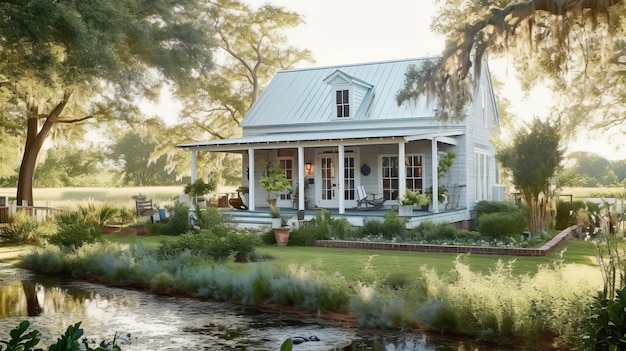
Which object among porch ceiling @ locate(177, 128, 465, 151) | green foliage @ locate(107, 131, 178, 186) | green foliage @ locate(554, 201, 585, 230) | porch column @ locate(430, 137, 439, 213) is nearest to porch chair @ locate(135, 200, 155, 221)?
porch ceiling @ locate(177, 128, 465, 151)

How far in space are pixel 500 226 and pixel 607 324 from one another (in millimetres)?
10585

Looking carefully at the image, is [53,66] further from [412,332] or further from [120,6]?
[412,332]

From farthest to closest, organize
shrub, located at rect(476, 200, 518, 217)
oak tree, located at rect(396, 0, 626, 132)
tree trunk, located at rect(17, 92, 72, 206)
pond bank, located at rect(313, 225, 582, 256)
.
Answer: tree trunk, located at rect(17, 92, 72, 206), shrub, located at rect(476, 200, 518, 217), pond bank, located at rect(313, 225, 582, 256), oak tree, located at rect(396, 0, 626, 132)

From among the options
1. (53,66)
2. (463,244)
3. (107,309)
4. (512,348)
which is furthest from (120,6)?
(512,348)

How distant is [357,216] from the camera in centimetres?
1822

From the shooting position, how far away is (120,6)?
50.5 feet

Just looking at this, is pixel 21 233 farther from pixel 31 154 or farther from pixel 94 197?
pixel 94 197

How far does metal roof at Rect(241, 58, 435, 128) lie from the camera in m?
22.9

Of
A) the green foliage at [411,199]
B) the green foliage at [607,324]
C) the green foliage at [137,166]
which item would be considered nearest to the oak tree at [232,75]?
the green foliage at [411,199]

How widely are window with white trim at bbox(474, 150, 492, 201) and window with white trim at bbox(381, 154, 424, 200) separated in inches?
→ 112

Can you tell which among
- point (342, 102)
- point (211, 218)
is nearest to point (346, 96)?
point (342, 102)

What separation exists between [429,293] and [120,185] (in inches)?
2806

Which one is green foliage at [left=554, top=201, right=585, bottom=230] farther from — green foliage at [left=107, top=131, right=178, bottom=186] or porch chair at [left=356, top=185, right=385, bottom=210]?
green foliage at [left=107, top=131, right=178, bottom=186]

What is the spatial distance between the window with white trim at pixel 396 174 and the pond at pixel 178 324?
12.5 metres
